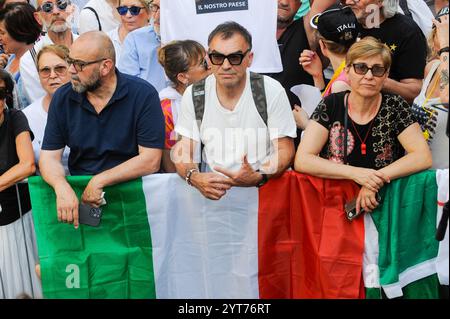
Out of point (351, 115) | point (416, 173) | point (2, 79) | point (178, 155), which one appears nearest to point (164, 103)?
point (178, 155)

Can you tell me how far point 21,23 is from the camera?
793 cm

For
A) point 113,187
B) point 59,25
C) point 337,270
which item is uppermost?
point 59,25

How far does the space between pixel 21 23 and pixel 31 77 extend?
70cm

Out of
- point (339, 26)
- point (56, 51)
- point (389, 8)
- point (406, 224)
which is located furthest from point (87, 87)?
point (406, 224)

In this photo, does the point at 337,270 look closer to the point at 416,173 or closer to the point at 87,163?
the point at 416,173

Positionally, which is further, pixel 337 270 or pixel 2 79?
pixel 2 79

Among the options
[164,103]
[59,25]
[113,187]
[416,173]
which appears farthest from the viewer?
[59,25]

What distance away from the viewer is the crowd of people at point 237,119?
572 cm

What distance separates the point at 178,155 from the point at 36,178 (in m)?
1.00

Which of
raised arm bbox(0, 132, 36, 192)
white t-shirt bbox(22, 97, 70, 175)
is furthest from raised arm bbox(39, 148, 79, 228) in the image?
white t-shirt bbox(22, 97, 70, 175)

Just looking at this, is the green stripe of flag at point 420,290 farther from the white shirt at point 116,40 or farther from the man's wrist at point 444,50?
the white shirt at point 116,40

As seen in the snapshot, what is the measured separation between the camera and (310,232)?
5.82 metres

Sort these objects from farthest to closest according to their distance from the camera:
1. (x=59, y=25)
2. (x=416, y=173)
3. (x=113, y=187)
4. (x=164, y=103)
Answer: (x=59, y=25), (x=164, y=103), (x=113, y=187), (x=416, y=173)

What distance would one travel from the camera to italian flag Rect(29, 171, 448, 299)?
5.72 meters
